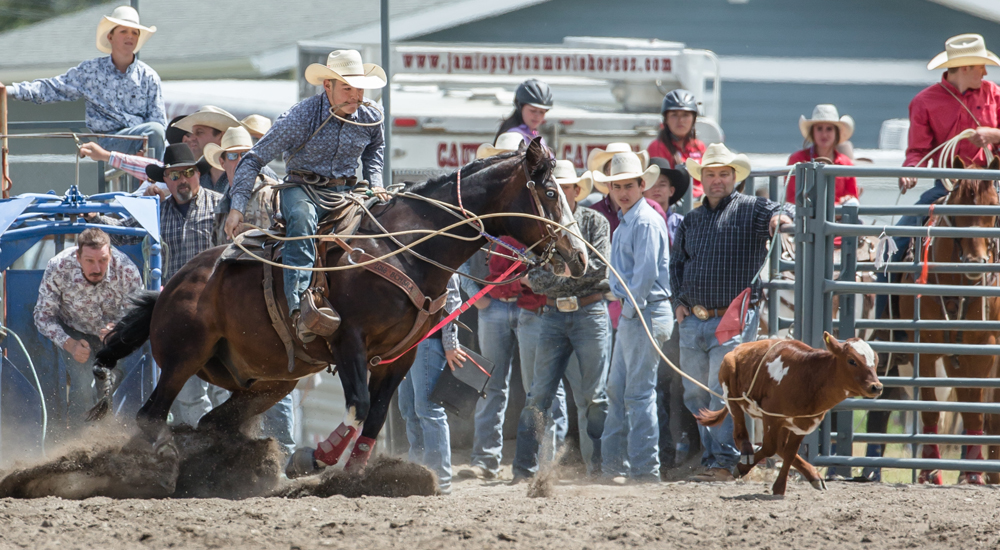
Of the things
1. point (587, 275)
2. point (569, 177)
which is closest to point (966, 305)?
point (587, 275)

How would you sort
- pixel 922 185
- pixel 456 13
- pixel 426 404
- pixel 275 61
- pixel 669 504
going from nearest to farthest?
pixel 669 504, pixel 426 404, pixel 922 185, pixel 456 13, pixel 275 61

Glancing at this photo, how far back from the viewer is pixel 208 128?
29.1ft

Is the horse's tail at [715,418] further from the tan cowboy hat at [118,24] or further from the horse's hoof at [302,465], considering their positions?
the tan cowboy hat at [118,24]

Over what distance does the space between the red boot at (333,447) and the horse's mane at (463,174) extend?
147 cm

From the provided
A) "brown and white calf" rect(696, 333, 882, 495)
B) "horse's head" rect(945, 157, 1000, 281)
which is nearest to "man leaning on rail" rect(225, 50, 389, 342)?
"brown and white calf" rect(696, 333, 882, 495)

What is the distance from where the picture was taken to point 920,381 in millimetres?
7414

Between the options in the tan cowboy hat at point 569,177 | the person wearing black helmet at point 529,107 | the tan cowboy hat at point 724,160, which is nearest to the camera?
the tan cowboy hat at point 724,160

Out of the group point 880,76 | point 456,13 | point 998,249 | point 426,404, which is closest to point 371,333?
point 426,404

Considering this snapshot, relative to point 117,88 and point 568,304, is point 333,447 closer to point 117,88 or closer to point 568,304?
point 568,304

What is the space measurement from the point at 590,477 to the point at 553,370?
85 centimetres

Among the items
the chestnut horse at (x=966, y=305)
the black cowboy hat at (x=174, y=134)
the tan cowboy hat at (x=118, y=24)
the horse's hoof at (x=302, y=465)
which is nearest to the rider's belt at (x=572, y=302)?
the chestnut horse at (x=966, y=305)

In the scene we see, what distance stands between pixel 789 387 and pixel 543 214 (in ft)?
5.66

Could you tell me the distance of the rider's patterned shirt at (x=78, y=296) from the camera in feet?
24.6

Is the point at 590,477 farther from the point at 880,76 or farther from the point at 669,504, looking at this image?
the point at 880,76
